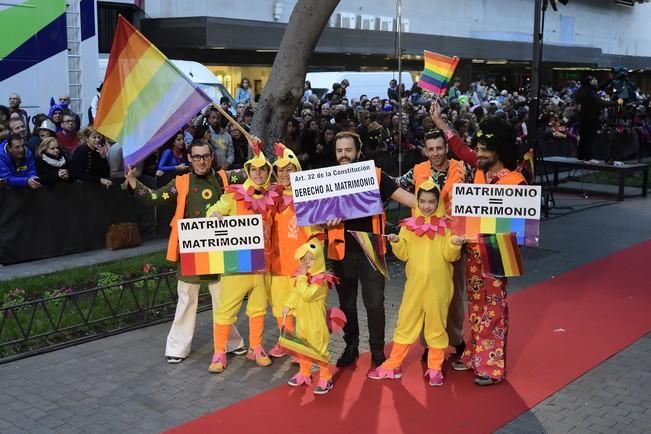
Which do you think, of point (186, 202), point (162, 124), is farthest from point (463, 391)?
point (162, 124)

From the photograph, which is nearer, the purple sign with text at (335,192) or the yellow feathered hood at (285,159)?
the purple sign with text at (335,192)

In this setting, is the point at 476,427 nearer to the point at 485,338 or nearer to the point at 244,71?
the point at 485,338

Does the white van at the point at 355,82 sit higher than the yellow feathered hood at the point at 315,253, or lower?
higher

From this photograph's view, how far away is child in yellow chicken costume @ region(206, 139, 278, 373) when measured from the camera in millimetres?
6145

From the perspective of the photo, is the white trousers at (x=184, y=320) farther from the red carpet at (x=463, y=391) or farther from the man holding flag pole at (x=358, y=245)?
the man holding flag pole at (x=358, y=245)

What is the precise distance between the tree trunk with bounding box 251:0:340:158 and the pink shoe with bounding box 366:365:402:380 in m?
4.57

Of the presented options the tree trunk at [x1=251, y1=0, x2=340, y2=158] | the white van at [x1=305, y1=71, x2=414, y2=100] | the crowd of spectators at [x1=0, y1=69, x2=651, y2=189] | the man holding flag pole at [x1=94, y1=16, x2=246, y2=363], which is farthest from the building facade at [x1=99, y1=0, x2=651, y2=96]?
the man holding flag pole at [x1=94, y1=16, x2=246, y2=363]

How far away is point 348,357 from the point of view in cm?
634

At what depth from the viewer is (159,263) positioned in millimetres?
9734

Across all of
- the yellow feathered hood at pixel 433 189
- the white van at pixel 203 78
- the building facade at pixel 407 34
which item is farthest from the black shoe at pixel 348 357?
the white van at pixel 203 78

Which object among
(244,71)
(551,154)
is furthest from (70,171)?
(244,71)

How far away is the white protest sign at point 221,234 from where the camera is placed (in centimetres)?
601

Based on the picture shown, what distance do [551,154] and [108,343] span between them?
51.0 ft

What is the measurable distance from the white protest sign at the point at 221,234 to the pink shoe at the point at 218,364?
0.90m
